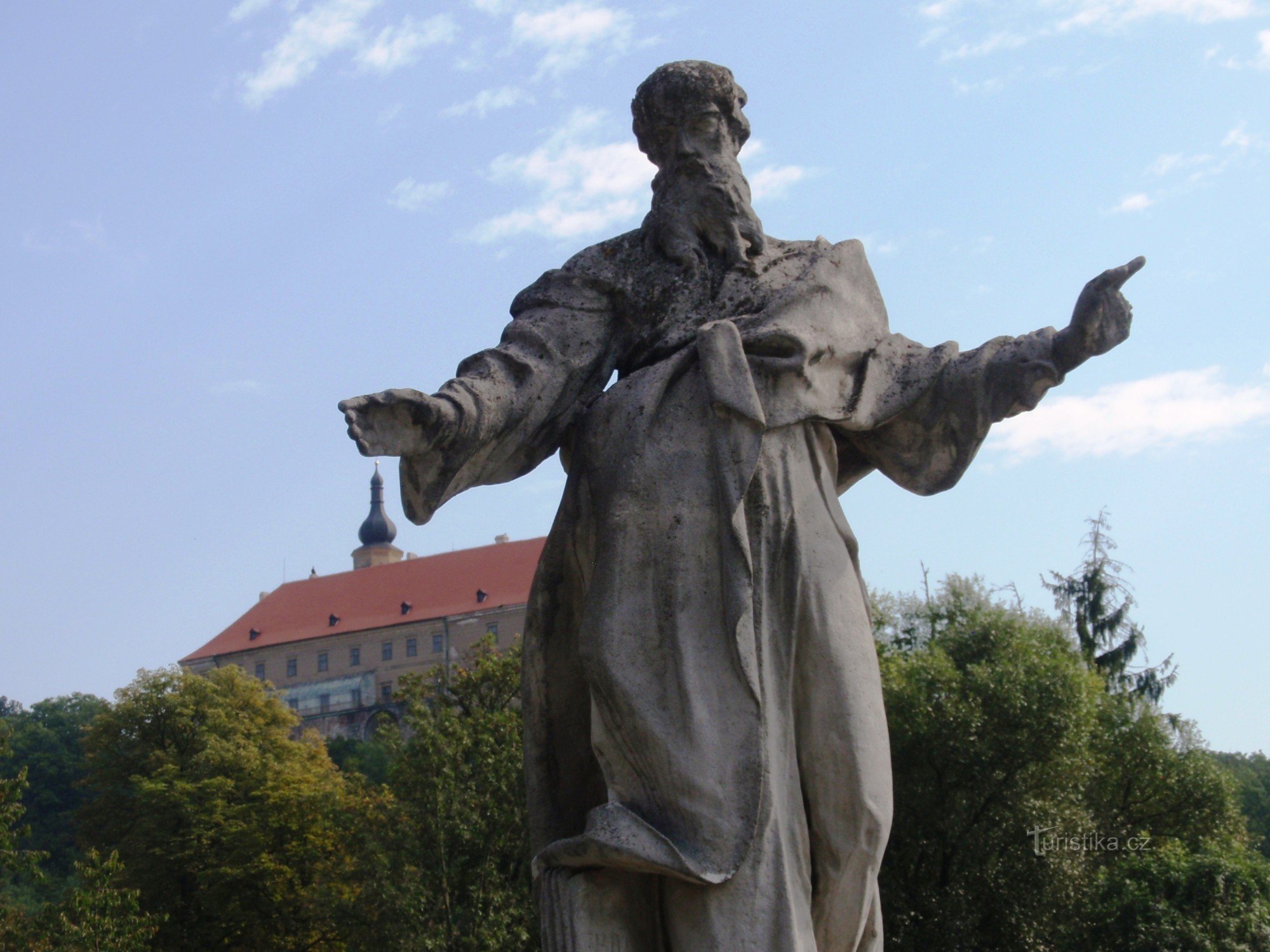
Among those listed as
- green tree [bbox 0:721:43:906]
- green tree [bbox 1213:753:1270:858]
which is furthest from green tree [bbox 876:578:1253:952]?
green tree [bbox 0:721:43:906]

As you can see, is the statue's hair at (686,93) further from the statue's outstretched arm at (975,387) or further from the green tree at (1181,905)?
the green tree at (1181,905)

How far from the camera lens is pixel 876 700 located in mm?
4523

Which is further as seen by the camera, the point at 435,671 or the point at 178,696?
the point at 178,696

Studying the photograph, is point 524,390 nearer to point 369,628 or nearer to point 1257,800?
point 1257,800

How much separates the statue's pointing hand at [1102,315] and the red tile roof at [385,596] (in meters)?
93.4

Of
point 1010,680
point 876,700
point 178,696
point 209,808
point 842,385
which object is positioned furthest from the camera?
point 178,696

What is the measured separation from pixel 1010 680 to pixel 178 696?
31001 mm

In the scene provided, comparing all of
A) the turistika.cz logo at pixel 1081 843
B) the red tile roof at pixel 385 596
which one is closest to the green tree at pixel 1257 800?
the turistika.cz logo at pixel 1081 843

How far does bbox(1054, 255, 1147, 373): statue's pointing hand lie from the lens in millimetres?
4566

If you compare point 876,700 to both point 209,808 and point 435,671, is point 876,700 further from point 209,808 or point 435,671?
point 209,808

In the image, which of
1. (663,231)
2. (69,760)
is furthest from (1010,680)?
(69,760)

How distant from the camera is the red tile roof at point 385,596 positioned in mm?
102688

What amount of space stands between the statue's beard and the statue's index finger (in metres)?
1.15

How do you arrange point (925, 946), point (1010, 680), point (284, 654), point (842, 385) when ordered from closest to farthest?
point (842, 385) → point (925, 946) → point (1010, 680) → point (284, 654)
